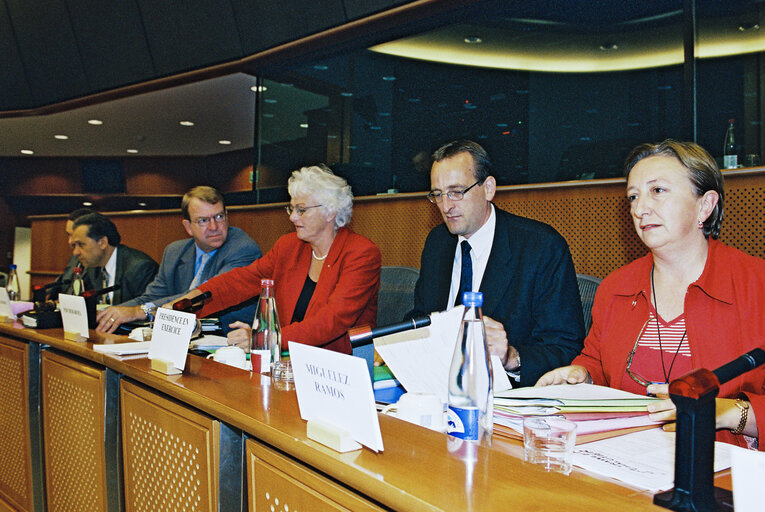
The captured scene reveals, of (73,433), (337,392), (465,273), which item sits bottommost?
(73,433)

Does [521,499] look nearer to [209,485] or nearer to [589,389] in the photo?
[589,389]

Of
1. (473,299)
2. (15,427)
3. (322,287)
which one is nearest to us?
(473,299)

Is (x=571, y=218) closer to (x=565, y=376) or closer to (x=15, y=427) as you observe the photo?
(x=565, y=376)

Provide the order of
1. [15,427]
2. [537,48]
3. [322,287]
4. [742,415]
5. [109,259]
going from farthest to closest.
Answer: [537,48] → [109,259] → [322,287] → [15,427] → [742,415]

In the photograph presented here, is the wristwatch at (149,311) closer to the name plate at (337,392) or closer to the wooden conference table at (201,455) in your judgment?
the wooden conference table at (201,455)

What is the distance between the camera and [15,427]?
2.31m

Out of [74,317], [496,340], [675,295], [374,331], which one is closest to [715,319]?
[675,295]

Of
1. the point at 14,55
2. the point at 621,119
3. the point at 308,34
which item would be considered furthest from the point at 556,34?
the point at 14,55

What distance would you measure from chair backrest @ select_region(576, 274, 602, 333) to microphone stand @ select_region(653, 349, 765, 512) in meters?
1.37

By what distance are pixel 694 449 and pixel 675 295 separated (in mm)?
961

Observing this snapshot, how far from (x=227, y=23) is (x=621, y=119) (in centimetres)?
333

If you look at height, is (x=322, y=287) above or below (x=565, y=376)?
above

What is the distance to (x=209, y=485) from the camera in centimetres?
126

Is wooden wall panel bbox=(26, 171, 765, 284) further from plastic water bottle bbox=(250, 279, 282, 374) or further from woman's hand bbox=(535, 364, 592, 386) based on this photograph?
plastic water bottle bbox=(250, 279, 282, 374)
